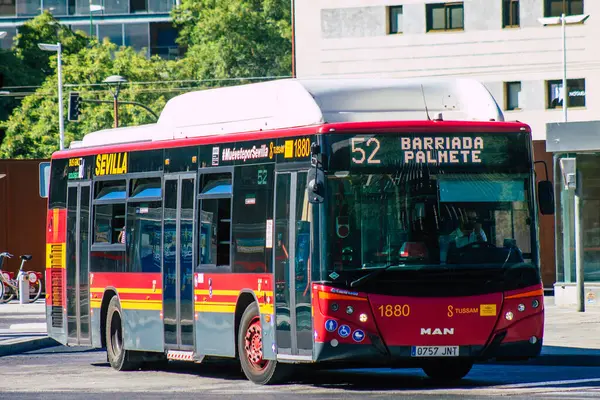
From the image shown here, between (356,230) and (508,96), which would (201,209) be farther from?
(508,96)

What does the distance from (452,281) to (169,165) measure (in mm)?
4237

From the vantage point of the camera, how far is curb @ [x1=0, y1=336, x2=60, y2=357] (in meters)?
21.6

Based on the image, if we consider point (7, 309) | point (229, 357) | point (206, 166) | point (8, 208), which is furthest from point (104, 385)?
point (8, 208)

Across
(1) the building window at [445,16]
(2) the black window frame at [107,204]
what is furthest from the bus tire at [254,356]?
(1) the building window at [445,16]

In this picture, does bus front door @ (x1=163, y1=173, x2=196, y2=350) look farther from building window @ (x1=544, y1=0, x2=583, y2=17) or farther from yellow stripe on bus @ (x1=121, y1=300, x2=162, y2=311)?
building window @ (x1=544, y1=0, x2=583, y2=17)

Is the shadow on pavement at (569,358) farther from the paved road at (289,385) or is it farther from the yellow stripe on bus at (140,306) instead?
the yellow stripe on bus at (140,306)

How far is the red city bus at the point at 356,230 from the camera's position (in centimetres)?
1452

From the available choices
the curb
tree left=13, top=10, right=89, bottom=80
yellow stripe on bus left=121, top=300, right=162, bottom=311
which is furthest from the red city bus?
tree left=13, top=10, right=89, bottom=80

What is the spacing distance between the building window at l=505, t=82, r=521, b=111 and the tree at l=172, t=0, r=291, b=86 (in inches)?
781

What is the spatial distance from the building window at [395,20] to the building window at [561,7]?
567 centimetres

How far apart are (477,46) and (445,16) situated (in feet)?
5.84

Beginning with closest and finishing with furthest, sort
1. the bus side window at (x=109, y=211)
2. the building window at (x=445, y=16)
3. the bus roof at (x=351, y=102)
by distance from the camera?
the bus roof at (x=351, y=102), the bus side window at (x=109, y=211), the building window at (x=445, y=16)

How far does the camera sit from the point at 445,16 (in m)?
60.0

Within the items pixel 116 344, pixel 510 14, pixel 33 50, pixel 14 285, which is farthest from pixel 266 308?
pixel 33 50
